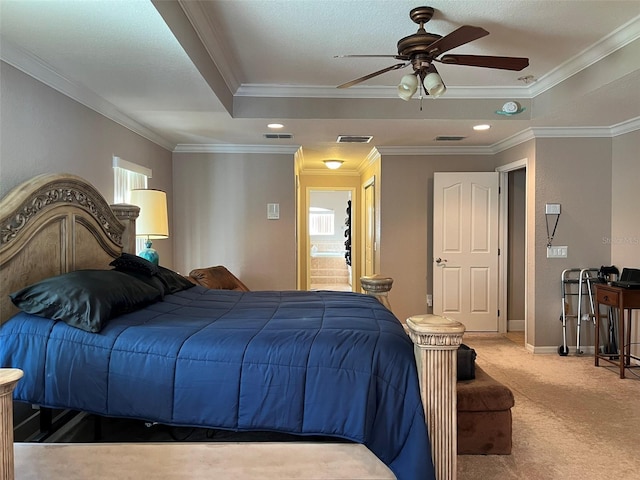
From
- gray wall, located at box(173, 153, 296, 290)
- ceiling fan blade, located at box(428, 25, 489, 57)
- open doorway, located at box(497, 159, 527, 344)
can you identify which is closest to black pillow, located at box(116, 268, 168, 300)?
ceiling fan blade, located at box(428, 25, 489, 57)

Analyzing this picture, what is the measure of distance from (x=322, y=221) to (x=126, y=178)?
9.21 m

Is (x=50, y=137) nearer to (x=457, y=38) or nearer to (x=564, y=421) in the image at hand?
Result: (x=457, y=38)

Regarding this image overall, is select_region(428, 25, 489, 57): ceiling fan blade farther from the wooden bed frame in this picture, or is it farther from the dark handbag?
the dark handbag

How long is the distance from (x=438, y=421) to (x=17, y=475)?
174 cm

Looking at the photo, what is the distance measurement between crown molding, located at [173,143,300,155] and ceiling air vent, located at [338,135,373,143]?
2.04 feet

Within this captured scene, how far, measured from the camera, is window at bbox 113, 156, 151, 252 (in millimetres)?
3539

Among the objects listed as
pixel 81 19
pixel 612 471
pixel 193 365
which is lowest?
pixel 612 471

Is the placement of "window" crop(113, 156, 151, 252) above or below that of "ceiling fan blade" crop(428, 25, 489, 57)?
below

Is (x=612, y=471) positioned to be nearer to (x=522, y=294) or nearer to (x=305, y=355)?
(x=305, y=355)

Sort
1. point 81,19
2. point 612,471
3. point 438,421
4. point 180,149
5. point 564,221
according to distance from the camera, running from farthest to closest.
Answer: point 180,149 < point 564,221 < point 612,471 < point 81,19 < point 438,421

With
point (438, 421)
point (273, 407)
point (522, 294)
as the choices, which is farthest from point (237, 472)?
point (522, 294)

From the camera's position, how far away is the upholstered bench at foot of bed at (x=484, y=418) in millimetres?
2387

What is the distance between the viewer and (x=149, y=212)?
140 inches

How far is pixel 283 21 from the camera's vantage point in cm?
259
